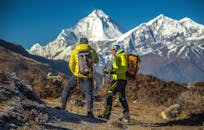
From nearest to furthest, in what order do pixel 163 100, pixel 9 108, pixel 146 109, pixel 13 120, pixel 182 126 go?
pixel 13 120, pixel 9 108, pixel 182 126, pixel 146 109, pixel 163 100

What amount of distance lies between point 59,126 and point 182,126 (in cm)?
564

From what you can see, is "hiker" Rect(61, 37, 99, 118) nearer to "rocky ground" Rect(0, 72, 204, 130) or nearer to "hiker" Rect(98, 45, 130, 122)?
"rocky ground" Rect(0, 72, 204, 130)

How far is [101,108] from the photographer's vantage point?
16984 mm

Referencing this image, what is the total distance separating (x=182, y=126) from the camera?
14.3 meters

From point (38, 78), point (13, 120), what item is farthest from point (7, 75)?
point (38, 78)

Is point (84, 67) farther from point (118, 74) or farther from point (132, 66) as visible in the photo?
point (132, 66)

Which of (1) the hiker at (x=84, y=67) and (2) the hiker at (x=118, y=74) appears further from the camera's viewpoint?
(2) the hiker at (x=118, y=74)

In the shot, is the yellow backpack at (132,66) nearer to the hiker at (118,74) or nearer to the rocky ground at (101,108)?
the hiker at (118,74)

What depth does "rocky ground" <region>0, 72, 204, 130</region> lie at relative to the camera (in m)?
9.33

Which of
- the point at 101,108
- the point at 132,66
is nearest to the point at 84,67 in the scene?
the point at 132,66

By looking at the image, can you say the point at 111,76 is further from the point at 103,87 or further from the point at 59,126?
the point at 103,87

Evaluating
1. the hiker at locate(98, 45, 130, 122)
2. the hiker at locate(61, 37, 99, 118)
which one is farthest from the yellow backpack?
the hiker at locate(61, 37, 99, 118)

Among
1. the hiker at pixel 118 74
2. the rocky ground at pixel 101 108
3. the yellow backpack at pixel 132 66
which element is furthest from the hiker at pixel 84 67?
the yellow backpack at pixel 132 66

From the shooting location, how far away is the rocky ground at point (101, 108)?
30.6 ft
